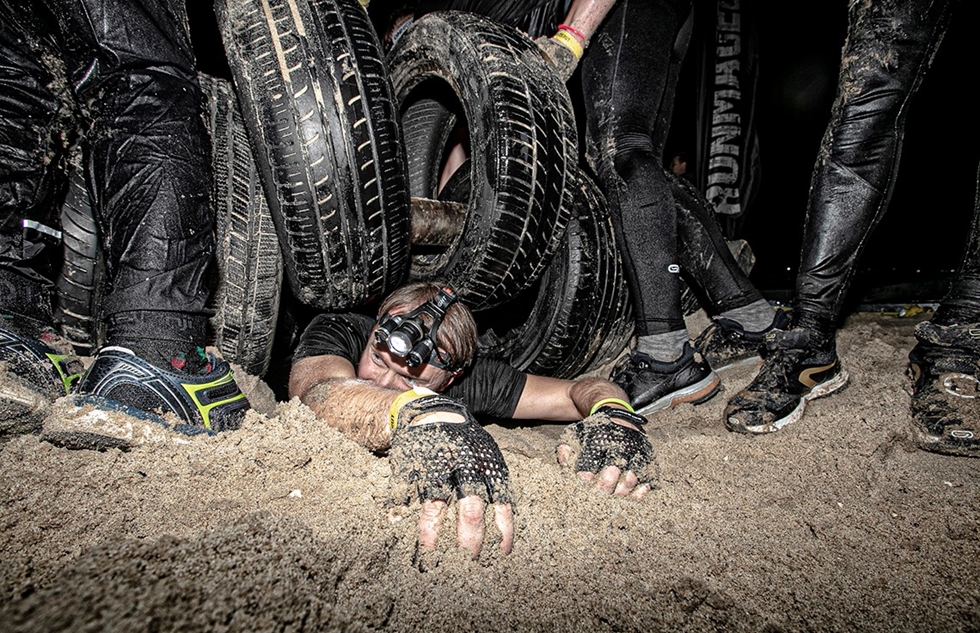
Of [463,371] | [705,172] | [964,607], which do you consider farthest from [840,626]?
[705,172]

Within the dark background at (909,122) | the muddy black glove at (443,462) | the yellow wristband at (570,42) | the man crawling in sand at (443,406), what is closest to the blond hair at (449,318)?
the man crawling in sand at (443,406)

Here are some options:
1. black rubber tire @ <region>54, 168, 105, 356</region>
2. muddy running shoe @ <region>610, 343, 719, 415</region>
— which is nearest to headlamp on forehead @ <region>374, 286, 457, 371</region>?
muddy running shoe @ <region>610, 343, 719, 415</region>

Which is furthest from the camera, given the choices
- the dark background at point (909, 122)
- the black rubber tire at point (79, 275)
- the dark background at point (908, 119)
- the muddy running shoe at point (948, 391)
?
the dark background at point (908, 119)

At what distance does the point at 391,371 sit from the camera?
1.82m

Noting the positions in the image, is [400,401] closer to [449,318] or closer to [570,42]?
[449,318]

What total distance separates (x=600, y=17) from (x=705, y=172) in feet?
11.4

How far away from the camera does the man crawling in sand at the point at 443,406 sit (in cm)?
98

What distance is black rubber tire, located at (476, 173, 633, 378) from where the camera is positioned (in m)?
2.19

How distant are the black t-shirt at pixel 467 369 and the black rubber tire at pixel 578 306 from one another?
199 mm

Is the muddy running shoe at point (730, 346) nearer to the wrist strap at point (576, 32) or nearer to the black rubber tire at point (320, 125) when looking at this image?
the wrist strap at point (576, 32)

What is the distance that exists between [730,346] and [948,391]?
0.76m

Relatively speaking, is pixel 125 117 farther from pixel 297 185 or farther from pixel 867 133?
pixel 867 133

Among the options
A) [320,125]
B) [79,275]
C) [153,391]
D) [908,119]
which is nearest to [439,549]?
[153,391]

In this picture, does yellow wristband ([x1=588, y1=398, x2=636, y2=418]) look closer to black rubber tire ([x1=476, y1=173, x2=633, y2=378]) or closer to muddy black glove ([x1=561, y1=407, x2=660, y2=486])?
muddy black glove ([x1=561, y1=407, x2=660, y2=486])
